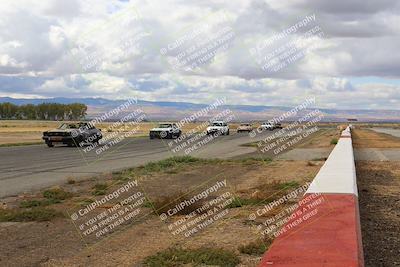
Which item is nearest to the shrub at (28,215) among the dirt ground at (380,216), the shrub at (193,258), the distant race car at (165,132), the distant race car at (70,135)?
the shrub at (193,258)

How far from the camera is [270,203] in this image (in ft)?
30.9

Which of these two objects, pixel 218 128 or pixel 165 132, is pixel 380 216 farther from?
pixel 218 128

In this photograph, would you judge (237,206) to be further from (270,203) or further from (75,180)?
(75,180)

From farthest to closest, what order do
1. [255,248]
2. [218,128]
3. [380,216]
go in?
[218,128] < [380,216] < [255,248]

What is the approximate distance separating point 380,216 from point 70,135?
2550 centimetres

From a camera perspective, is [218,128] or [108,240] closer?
[108,240]

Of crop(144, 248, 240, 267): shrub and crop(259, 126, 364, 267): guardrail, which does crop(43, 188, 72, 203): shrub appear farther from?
crop(259, 126, 364, 267): guardrail

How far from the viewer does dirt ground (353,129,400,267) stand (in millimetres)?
5516

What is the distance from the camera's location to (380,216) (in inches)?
323

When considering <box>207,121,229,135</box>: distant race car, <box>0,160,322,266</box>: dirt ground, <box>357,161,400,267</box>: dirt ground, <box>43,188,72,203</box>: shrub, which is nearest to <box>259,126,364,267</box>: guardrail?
<box>357,161,400,267</box>: dirt ground

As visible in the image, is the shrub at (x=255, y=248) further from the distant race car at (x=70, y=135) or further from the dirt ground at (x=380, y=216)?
the distant race car at (x=70, y=135)

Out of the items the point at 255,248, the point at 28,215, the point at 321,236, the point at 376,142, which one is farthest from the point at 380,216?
the point at 376,142

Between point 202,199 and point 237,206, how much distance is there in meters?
1.27

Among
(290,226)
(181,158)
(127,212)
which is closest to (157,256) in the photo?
(290,226)
